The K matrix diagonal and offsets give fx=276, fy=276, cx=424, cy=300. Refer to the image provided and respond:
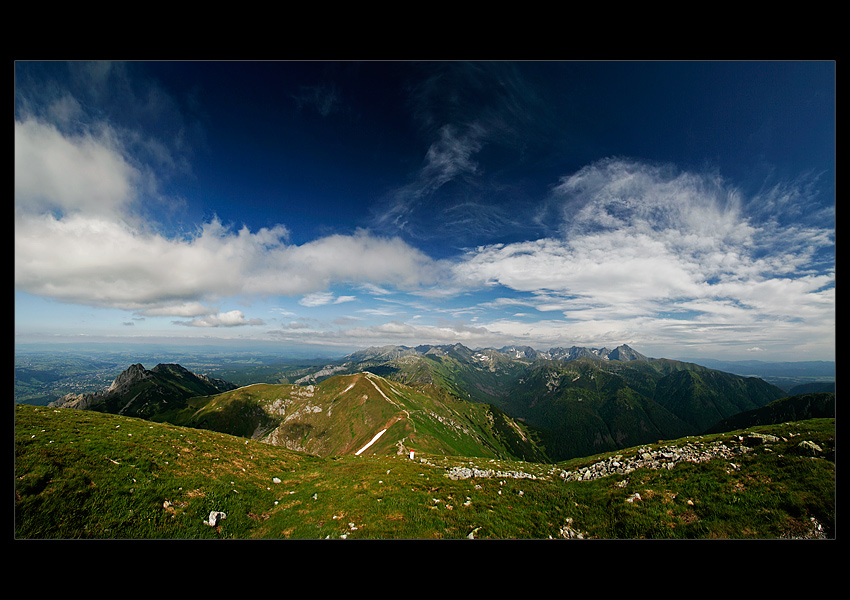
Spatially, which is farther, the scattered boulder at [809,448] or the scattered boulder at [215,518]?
the scattered boulder at [809,448]

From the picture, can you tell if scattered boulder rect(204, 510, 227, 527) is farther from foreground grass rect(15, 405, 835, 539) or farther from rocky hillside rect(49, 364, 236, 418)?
rocky hillside rect(49, 364, 236, 418)

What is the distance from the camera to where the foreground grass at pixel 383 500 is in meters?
8.54

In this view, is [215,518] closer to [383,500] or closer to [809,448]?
[383,500]

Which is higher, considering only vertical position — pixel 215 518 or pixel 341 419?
pixel 215 518

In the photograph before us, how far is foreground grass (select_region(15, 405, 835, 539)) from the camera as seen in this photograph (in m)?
8.54

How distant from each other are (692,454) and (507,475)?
31.7ft

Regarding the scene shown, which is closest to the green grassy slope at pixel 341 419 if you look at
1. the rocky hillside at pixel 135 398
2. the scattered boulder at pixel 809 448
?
the rocky hillside at pixel 135 398

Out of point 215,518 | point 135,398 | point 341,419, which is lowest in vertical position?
point 135,398

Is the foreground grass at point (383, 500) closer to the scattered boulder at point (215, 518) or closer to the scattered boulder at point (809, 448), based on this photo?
the scattered boulder at point (215, 518)

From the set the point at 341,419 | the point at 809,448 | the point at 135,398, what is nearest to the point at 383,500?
the point at 809,448

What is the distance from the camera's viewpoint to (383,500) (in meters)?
12.2

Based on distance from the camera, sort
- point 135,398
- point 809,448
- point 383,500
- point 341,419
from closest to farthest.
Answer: point 809,448 < point 383,500 < point 341,419 < point 135,398
